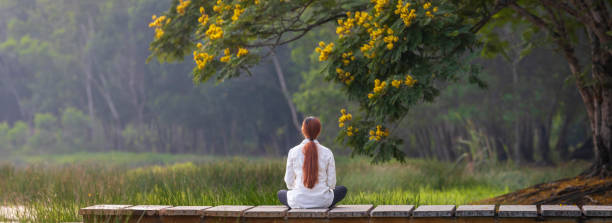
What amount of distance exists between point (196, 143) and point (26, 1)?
19.5 m

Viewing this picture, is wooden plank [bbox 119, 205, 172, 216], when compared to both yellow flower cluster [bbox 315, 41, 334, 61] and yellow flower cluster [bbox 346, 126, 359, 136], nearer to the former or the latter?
yellow flower cluster [bbox 346, 126, 359, 136]

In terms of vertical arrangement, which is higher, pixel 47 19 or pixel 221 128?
pixel 47 19

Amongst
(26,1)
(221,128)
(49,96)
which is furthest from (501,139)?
(26,1)

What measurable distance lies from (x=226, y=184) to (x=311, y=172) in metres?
5.45

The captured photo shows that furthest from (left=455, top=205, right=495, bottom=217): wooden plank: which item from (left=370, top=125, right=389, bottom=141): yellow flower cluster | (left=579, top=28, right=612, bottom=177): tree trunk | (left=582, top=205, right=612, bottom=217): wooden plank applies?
(left=579, top=28, right=612, bottom=177): tree trunk

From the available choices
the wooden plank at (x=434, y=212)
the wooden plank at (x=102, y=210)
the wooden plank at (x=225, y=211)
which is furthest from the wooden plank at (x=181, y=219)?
the wooden plank at (x=434, y=212)

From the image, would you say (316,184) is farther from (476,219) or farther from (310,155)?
(476,219)

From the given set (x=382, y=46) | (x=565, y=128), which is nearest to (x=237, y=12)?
(x=382, y=46)

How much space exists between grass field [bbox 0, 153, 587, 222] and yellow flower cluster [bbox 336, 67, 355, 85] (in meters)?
1.68

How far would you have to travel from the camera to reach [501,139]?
2550 cm

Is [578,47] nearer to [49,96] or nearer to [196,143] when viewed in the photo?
[196,143]

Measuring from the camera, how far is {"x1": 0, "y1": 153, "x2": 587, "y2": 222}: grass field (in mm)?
8992

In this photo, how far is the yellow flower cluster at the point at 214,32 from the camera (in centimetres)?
1004

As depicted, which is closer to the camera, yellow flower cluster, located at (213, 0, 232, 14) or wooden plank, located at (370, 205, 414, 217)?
wooden plank, located at (370, 205, 414, 217)
